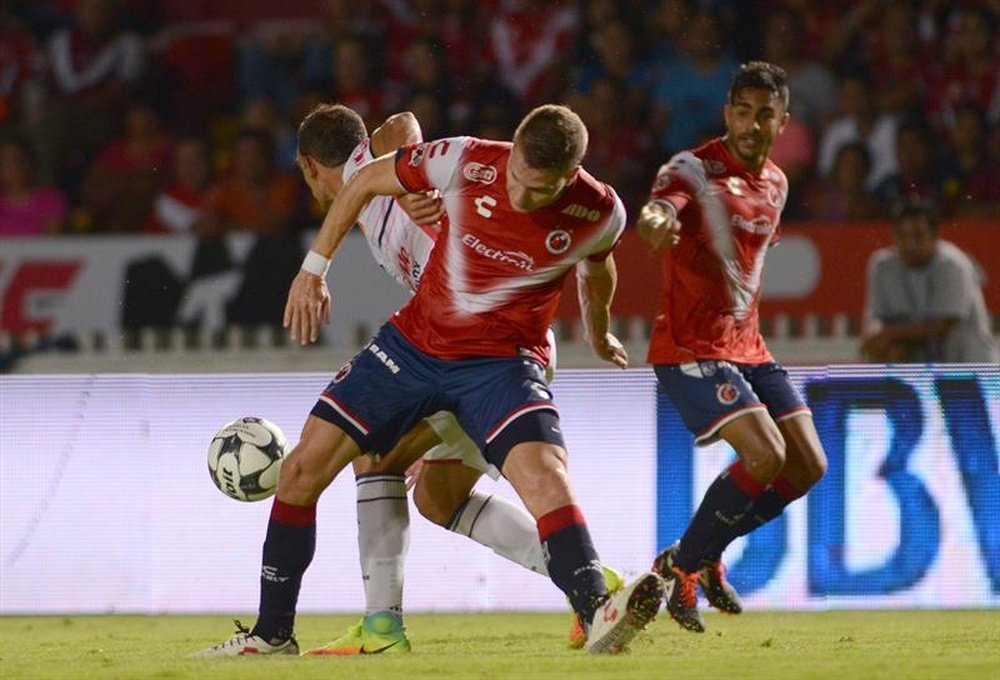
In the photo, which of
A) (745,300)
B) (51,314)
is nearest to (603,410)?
(745,300)

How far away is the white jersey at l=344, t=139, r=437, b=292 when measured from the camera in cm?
716

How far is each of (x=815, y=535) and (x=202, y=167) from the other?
583 centimetres

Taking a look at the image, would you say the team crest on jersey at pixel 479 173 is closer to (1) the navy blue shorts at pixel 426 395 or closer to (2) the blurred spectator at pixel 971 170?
(1) the navy blue shorts at pixel 426 395

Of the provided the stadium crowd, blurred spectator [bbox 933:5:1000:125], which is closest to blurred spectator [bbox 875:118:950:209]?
the stadium crowd

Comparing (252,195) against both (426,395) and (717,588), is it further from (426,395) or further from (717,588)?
(426,395)

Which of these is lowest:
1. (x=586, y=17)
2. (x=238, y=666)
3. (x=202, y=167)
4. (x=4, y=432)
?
(x=238, y=666)

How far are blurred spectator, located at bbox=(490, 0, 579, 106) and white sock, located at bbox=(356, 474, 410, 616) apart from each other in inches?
253

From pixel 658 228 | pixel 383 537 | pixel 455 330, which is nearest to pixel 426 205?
pixel 455 330

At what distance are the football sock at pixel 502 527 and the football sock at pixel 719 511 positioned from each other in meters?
0.65

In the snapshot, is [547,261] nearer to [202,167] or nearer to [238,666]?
[238,666]

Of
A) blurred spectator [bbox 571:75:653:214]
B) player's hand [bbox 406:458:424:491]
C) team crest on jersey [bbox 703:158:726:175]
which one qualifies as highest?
blurred spectator [bbox 571:75:653:214]

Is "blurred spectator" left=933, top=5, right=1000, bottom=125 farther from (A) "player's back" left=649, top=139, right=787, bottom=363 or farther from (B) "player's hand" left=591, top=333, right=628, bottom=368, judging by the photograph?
(B) "player's hand" left=591, top=333, right=628, bottom=368

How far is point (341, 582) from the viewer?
9273 millimetres

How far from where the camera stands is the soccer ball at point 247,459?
24.5 ft
